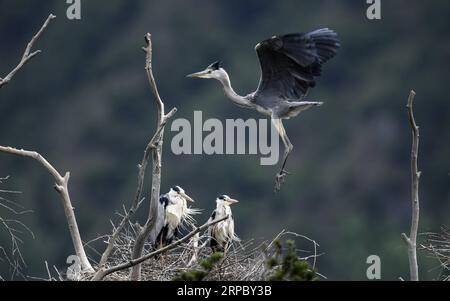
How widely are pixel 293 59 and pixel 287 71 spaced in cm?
17

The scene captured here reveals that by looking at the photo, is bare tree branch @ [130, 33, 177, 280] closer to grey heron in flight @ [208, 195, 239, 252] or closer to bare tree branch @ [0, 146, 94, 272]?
bare tree branch @ [0, 146, 94, 272]

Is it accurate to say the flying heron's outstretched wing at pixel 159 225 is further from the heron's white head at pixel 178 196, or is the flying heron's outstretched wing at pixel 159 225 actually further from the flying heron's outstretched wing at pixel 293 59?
the flying heron's outstretched wing at pixel 293 59

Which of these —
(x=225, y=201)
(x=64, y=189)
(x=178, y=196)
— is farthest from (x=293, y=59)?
(x=64, y=189)

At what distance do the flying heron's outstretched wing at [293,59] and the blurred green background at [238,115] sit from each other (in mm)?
17289

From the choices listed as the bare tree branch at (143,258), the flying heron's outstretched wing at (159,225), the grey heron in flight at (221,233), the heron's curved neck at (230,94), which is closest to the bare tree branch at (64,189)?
the bare tree branch at (143,258)

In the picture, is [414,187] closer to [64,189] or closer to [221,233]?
[64,189]

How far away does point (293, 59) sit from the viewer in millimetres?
9633

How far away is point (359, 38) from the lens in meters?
41.4

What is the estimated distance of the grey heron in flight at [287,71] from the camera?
9523 millimetres

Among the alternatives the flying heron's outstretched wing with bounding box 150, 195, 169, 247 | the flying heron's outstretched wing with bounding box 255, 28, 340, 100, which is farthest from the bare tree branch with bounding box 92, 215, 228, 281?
the flying heron's outstretched wing with bounding box 255, 28, 340, 100

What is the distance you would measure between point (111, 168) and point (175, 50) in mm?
5526

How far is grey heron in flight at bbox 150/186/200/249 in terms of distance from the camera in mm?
9609
